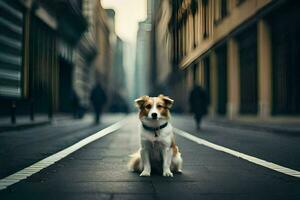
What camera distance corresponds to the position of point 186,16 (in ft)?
144

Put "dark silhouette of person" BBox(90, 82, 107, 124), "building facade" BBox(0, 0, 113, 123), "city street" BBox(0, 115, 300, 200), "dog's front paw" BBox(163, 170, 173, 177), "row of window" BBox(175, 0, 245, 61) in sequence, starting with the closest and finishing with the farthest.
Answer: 1. "city street" BBox(0, 115, 300, 200)
2. "dog's front paw" BBox(163, 170, 173, 177)
3. "dark silhouette of person" BBox(90, 82, 107, 124)
4. "building facade" BBox(0, 0, 113, 123)
5. "row of window" BBox(175, 0, 245, 61)

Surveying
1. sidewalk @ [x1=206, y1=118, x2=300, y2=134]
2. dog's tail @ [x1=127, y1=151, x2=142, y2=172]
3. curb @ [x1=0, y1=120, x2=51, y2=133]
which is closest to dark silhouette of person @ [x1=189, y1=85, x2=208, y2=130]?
sidewalk @ [x1=206, y1=118, x2=300, y2=134]

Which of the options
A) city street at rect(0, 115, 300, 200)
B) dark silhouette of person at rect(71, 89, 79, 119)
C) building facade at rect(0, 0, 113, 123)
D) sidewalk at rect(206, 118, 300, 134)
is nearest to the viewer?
city street at rect(0, 115, 300, 200)

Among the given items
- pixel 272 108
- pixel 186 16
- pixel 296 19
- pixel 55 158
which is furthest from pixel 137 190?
pixel 186 16

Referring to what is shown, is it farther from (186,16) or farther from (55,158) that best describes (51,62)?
(55,158)

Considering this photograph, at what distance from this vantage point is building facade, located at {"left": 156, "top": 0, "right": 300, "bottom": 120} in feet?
64.2

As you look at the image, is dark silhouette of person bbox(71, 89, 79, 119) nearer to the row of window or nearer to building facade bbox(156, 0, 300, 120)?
building facade bbox(156, 0, 300, 120)

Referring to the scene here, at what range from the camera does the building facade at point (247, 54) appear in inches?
770

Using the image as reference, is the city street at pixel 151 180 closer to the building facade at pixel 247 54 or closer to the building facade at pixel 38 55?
the building facade at pixel 38 55

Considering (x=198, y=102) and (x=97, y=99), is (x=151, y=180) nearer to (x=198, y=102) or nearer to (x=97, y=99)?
(x=198, y=102)

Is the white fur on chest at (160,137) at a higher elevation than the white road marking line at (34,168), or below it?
higher

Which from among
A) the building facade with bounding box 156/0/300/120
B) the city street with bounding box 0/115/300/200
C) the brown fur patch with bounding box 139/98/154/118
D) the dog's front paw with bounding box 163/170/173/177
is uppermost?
the building facade with bounding box 156/0/300/120

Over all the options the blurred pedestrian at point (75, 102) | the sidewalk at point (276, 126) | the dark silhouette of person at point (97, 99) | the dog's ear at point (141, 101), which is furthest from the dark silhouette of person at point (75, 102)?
the dog's ear at point (141, 101)

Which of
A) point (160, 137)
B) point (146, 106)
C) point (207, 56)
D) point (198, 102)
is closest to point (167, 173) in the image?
point (160, 137)
